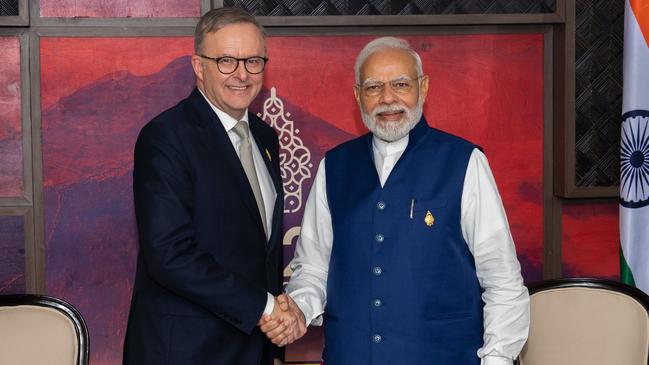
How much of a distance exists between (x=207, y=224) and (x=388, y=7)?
142 cm

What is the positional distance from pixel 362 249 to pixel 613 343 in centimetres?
99

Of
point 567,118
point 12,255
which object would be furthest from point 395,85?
point 12,255

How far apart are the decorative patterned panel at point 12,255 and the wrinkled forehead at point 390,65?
1689 millimetres

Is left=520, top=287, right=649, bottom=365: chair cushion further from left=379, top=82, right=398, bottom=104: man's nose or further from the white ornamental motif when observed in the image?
the white ornamental motif

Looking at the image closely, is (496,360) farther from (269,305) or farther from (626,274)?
(626,274)

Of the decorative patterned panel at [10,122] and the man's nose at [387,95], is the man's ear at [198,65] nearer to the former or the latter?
the man's nose at [387,95]

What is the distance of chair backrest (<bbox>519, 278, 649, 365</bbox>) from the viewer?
2691 mm

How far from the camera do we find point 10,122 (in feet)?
10.7

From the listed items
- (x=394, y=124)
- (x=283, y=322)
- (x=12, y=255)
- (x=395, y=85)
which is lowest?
(x=283, y=322)

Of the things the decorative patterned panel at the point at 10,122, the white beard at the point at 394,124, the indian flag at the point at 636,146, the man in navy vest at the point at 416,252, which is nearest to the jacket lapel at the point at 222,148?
the man in navy vest at the point at 416,252

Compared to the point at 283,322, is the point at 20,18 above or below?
above

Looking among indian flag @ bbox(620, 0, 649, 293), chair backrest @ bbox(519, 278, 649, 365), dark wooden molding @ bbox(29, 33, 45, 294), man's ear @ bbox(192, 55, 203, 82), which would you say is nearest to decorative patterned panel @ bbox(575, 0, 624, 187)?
indian flag @ bbox(620, 0, 649, 293)

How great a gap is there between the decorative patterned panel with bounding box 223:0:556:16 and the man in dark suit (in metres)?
0.89

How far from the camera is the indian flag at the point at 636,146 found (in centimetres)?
277
